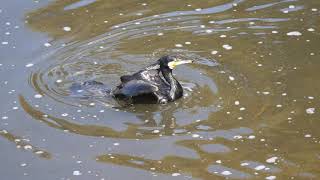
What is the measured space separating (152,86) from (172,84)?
271mm

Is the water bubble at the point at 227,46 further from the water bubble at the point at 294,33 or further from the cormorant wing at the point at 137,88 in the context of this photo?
the cormorant wing at the point at 137,88

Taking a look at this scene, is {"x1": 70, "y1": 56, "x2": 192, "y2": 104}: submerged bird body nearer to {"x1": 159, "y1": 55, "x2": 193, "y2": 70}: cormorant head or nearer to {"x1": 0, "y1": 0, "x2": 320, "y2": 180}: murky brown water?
{"x1": 159, "y1": 55, "x2": 193, "y2": 70}: cormorant head

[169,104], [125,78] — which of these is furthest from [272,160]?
[125,78]

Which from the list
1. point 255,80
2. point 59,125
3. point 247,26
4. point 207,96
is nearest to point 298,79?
point 255,80

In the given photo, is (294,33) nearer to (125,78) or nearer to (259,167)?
(125,78)

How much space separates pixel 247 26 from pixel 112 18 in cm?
231

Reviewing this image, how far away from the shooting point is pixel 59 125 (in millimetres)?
8281

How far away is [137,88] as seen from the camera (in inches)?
339

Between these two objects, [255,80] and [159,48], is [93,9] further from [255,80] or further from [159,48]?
[255,80]

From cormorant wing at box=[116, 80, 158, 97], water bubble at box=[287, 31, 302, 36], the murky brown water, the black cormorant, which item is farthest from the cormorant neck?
water bubble at box=[287, 31, 302, 36]

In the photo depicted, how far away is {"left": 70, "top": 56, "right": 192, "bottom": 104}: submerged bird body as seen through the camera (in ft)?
28.2

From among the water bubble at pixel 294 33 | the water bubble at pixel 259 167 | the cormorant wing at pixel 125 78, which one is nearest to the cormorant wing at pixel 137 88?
the cormorant wing at pixel 125 78

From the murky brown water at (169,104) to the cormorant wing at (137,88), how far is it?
21cm

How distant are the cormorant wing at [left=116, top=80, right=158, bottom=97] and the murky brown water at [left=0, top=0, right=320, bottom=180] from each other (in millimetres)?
210
